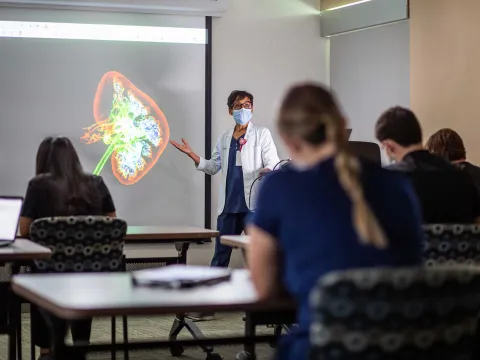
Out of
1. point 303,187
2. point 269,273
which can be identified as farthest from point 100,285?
point 303,187

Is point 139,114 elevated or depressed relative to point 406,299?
elevated

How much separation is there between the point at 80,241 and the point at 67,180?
53 cm

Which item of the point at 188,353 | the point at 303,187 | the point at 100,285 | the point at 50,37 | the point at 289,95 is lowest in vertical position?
the point at 188,353

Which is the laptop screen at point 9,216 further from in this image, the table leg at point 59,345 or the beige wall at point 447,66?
the beige wall at point 447,66

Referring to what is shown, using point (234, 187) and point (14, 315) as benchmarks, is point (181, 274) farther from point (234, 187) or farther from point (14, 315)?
point (234, 187)

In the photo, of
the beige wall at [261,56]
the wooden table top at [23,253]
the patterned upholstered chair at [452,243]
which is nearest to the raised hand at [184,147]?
the beige wall at [261,56]

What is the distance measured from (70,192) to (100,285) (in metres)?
1.70

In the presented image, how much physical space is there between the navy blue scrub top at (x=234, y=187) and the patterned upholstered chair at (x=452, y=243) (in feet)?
10.5

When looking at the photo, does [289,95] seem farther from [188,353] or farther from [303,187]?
[188,353]

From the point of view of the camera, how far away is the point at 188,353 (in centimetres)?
527

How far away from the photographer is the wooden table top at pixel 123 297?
2.16 metres

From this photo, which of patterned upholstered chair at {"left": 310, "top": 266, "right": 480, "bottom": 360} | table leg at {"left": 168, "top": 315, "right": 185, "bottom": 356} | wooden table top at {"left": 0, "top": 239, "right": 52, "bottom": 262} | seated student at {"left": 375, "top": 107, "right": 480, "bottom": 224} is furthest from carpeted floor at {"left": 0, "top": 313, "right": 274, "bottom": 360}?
patterned upholstered chair at {"left": 310, "top": 266, "right": 480, "bottom": 360}

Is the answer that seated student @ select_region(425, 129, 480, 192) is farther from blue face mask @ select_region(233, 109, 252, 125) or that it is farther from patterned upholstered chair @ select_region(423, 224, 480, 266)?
blue face mask @ select_region(233, 109, 252, 125)

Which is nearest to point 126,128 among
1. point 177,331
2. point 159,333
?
point 159,333
